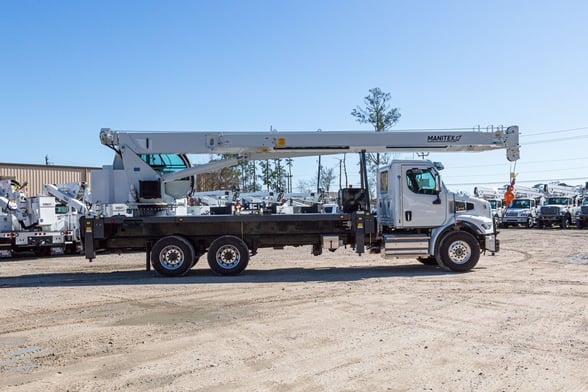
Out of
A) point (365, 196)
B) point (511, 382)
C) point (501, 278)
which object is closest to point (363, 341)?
point (511, 382)

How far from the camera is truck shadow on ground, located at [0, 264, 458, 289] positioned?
12852 mm

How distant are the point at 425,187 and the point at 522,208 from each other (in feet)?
100

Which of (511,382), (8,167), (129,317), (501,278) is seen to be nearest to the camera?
(511,382)

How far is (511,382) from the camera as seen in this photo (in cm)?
543

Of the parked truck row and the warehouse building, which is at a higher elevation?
the warehouse building

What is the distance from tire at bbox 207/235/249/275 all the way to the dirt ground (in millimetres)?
377

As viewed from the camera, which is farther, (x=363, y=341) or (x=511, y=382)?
(x=363, y=341)

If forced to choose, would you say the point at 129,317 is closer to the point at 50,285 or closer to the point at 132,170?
the point at 50,285

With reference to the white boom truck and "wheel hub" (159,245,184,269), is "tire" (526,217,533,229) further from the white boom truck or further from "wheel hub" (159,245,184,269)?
"wheel hub" (159,245,184,269)

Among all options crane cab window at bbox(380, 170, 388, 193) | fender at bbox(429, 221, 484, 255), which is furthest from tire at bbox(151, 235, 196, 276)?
fender at bbox(429, 221, 484, 255)

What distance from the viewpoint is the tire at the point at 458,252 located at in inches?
539

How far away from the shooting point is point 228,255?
44.6ft

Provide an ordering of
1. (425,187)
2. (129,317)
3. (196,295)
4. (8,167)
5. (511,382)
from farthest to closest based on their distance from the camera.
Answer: (8,167) < (425,187) < (196,295) < (129,317) < (511,382)

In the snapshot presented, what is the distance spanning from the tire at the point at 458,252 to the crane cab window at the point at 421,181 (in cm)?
125
